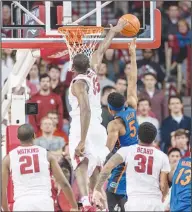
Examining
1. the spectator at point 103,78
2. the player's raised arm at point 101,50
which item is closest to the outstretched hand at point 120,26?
the player's raised arm at point 101,50

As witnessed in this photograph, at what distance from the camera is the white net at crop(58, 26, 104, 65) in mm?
15625

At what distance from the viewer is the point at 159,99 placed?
20.6 m

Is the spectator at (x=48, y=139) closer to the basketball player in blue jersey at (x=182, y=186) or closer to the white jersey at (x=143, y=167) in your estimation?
the white jersey at (x=143, y=167)

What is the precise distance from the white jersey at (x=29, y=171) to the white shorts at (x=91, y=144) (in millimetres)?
700

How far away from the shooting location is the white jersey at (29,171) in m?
14.5

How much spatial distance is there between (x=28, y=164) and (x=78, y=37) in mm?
1998

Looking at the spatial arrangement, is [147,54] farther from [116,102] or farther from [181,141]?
[116,102]

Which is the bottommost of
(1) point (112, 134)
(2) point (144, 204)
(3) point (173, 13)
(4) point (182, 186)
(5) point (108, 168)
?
(2) point (144, 204)

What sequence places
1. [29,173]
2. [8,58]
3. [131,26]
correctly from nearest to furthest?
[29,173] → [131,26] → [8,58]

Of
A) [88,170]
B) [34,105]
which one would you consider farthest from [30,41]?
[88,170]

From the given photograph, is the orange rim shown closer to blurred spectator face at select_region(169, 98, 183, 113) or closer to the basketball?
the basketball

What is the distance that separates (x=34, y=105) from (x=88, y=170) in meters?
1.61

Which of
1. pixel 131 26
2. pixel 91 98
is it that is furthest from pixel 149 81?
pixel 91 98

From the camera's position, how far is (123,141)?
15727 mm
